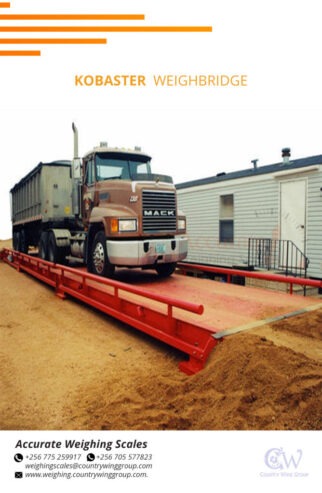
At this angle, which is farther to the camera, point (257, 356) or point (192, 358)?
point (192, 358)

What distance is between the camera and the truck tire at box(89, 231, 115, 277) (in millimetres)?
6387

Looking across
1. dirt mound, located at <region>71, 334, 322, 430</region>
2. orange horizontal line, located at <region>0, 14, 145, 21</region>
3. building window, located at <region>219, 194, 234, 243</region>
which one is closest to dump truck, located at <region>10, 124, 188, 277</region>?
dirt mound, located at <region>71, 334, 322, 430</region>

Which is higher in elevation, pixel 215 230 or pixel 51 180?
pixel 51 180

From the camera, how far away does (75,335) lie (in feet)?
16.6

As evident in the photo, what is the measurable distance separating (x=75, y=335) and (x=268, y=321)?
270 centimetres

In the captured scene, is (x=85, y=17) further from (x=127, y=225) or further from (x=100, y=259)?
(x=100, y=259)

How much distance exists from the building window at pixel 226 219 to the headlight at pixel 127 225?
22.9 feet

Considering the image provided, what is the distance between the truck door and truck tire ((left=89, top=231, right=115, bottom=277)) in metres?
0.88

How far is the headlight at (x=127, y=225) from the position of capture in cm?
599

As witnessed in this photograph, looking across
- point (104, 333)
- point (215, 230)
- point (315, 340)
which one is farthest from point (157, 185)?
point (215, 230)

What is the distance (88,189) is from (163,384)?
5009mm

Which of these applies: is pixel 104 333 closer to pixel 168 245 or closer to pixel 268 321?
pixel 168 245

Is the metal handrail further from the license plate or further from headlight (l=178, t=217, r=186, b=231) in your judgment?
the license plate

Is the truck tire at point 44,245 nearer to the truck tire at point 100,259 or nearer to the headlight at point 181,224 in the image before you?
the truck tire at point 100,259
